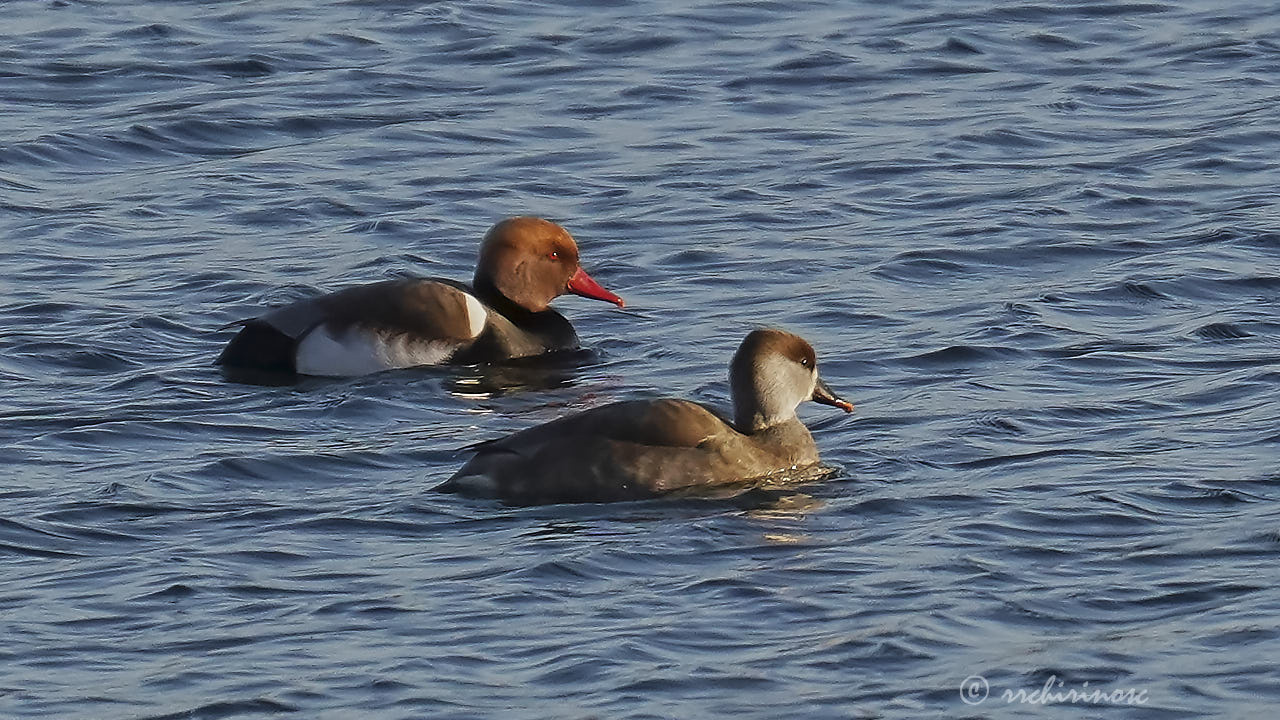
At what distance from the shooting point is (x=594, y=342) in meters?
12.9

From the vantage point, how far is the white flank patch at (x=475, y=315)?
40.7 ft

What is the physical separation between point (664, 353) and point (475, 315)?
2.95 ft

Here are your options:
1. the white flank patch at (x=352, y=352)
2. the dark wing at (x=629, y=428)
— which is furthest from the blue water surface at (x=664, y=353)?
the dark wing at (x=629, y=428)

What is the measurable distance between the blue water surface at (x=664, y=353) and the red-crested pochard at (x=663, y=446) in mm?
120

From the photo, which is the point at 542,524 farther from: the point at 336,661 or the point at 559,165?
the point at 559,165

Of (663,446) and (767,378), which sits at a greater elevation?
(767,378)

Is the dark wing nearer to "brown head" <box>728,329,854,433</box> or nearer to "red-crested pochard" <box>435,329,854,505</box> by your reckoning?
"red-crested pochard" <box>435,329,854,505</box>

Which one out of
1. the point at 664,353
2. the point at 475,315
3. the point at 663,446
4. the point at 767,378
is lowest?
the point at 664,353

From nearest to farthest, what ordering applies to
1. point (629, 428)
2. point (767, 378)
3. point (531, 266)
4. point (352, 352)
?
point (629, 428), point (767, 378), point (352, 352), point (531, 266)

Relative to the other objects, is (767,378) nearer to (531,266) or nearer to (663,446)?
(663,446)

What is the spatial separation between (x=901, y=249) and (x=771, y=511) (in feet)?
16.5

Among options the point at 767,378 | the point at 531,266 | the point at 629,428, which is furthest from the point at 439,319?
the point at 629,428

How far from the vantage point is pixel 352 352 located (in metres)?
12.0

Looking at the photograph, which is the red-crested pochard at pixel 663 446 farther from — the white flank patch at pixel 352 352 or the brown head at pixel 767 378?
the white flank patch at pixel 352 352
